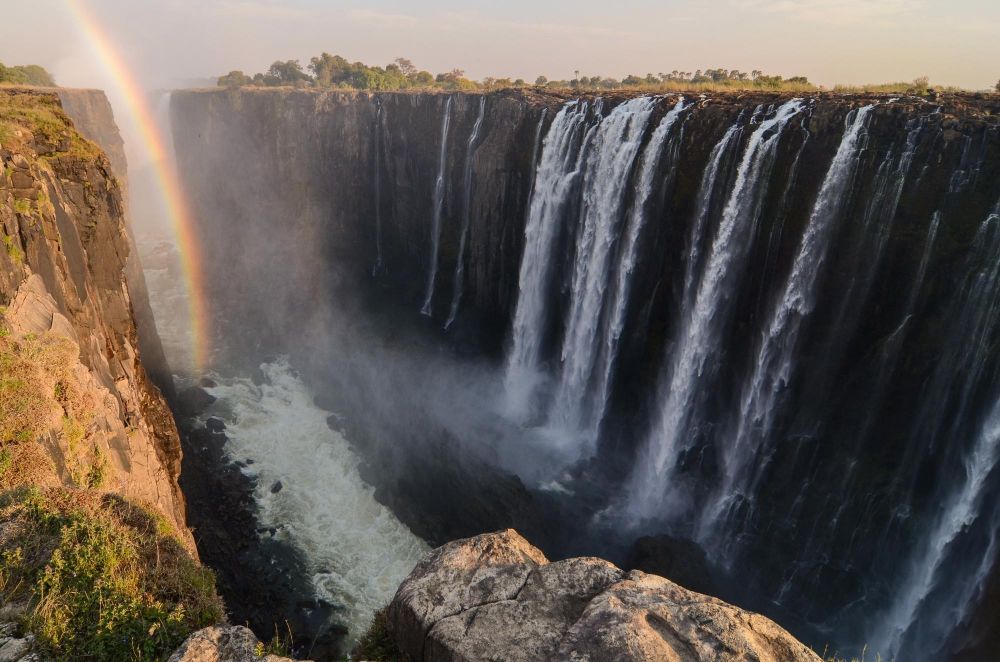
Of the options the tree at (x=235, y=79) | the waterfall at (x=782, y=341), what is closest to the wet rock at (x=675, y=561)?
the waterfall at (x=782, y=341)

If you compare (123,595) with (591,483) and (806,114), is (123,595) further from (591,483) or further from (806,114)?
(806,114)

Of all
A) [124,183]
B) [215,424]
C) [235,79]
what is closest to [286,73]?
[235,79]

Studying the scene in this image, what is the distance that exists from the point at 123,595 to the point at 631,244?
1846 centimetres

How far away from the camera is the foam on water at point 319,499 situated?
17.4 metres

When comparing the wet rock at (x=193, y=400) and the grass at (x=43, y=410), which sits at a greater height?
the grass at (x=43, y=410)

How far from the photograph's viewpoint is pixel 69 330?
40.6 feet

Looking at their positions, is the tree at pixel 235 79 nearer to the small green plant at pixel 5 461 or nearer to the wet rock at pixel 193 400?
the wet rock at pixel 193 400

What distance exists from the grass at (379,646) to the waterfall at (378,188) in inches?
1215

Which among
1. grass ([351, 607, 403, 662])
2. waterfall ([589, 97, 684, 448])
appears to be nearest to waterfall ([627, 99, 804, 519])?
waterfall ([589, 97, 684, 448])

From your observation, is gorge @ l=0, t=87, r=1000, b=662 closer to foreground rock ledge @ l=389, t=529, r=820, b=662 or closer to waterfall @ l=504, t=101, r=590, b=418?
foreground rock ledge @ l=389, t=529, r=820, b=662

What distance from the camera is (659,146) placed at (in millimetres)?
19453

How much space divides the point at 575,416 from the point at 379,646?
17.9m

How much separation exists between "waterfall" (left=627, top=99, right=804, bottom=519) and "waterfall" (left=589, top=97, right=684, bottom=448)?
7.89 ft

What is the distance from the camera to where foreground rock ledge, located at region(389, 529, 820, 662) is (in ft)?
17.5
